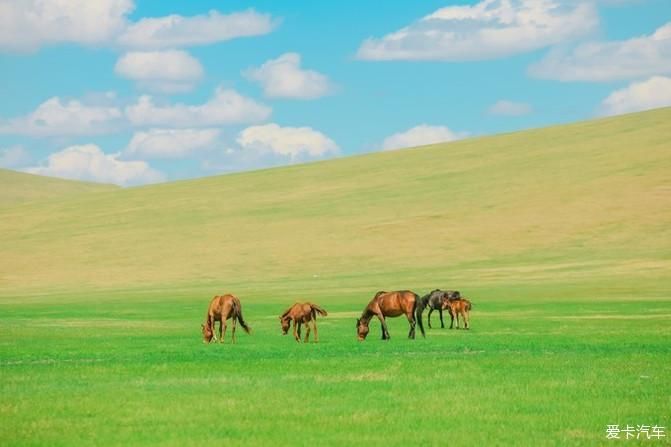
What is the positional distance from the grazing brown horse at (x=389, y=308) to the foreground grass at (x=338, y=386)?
0.75 meters

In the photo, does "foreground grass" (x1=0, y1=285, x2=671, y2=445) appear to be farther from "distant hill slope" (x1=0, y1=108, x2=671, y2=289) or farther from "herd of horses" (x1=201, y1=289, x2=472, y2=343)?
"distant hill slope" (x1=0, y1=108, x2=671, y2=289)

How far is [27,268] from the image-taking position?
264 feet

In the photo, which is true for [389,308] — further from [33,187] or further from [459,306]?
[33,187]

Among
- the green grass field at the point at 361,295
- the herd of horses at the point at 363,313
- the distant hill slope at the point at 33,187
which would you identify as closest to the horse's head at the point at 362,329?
the herd of horses at the point at 363,313

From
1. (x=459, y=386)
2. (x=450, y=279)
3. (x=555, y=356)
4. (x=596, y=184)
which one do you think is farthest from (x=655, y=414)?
(x=596, y=184)

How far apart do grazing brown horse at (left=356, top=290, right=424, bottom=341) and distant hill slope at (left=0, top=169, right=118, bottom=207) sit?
125 meters

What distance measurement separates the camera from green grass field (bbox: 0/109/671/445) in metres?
15.0

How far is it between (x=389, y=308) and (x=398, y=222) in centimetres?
5783

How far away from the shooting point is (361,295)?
186 ft

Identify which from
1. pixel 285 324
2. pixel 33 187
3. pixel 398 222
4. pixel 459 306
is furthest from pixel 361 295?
pixel 33 187

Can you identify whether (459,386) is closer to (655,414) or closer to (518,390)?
(518,390)

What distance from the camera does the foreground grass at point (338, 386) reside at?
13789mm

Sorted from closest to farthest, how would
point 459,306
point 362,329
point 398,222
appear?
point 362,329 → point 459,306 → point 398,222

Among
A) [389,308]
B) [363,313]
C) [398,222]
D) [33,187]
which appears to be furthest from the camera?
[33,187]
